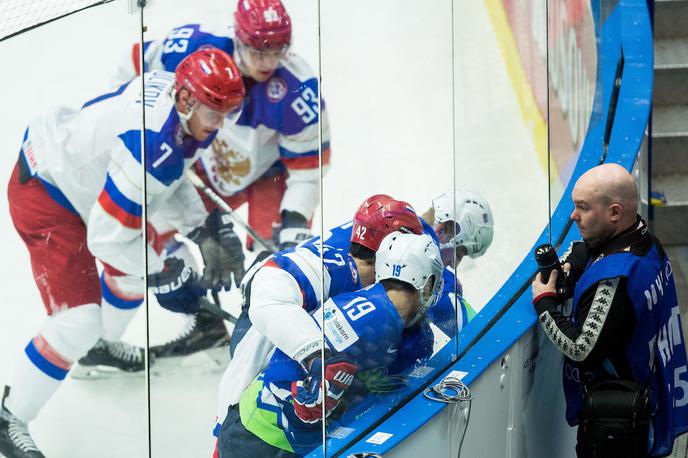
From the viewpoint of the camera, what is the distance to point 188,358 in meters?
1.79

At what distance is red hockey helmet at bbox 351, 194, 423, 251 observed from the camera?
2.21m

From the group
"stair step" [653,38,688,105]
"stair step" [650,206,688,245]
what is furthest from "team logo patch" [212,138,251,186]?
"stair step" [653,38,688,105]

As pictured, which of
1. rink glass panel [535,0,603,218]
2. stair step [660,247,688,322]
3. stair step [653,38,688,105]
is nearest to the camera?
rink glass panel [535,0,603,218]

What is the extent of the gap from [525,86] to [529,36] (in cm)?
14

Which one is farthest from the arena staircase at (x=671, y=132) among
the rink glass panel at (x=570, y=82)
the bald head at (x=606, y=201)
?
the bald head at (x=606, y=201)

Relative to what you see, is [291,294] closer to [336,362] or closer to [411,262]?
[336,362]

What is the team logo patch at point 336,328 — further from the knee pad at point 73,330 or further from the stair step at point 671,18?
the stair step at point 671,18

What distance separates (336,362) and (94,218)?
557 mm

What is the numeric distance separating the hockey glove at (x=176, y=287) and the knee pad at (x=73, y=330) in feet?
0.33

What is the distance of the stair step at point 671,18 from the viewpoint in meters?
5.16

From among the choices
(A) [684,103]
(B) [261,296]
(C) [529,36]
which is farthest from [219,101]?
(A) [684,103]

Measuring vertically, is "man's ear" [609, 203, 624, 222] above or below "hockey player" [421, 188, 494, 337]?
above

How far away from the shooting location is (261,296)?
6.39 ft

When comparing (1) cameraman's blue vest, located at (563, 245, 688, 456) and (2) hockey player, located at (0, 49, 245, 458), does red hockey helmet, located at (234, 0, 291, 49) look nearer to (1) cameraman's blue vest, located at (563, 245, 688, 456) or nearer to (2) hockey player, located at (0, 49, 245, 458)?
(2) hockey player, located at (0, 49, 245, 458)
